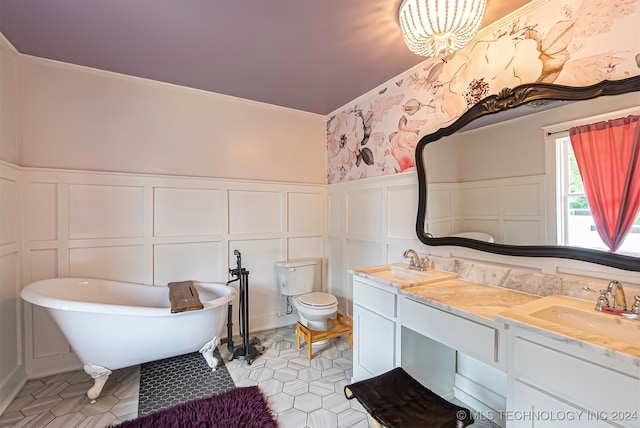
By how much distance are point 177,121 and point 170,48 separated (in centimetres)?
75

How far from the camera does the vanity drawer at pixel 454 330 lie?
48.4 inches

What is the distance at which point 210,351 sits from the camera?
7.23ft

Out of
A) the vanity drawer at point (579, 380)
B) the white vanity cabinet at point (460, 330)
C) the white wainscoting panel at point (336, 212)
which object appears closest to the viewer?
the vanity drawer at point (579, 380)

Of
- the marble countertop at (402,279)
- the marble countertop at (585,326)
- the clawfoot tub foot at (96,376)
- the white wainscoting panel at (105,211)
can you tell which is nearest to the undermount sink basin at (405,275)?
the marble countertop at (402,279)

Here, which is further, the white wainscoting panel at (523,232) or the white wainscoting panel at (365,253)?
the white wainscoting panel at (365,253)

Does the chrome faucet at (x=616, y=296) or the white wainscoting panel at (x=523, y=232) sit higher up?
the white wainscoting panel at (x=523, y=232)

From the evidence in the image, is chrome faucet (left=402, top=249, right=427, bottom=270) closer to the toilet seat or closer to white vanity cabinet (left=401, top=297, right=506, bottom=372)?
white vanity cabinet (left=401, top=297, right=506, bottom=372)

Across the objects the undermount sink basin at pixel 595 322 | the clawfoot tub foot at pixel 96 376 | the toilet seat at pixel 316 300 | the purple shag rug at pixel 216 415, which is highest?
the undermount sink basin at pixel 595 322

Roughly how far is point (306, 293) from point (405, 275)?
121cm

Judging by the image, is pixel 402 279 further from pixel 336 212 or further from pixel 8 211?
pixel 8 211

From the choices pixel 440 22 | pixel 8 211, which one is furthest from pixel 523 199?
pixel 8 211

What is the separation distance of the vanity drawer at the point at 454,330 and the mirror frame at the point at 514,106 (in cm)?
58

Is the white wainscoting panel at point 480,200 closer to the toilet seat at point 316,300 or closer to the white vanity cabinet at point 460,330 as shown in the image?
the white vanity cabinet at point 460,330

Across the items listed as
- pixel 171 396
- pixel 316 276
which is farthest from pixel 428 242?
pixel 171 396
